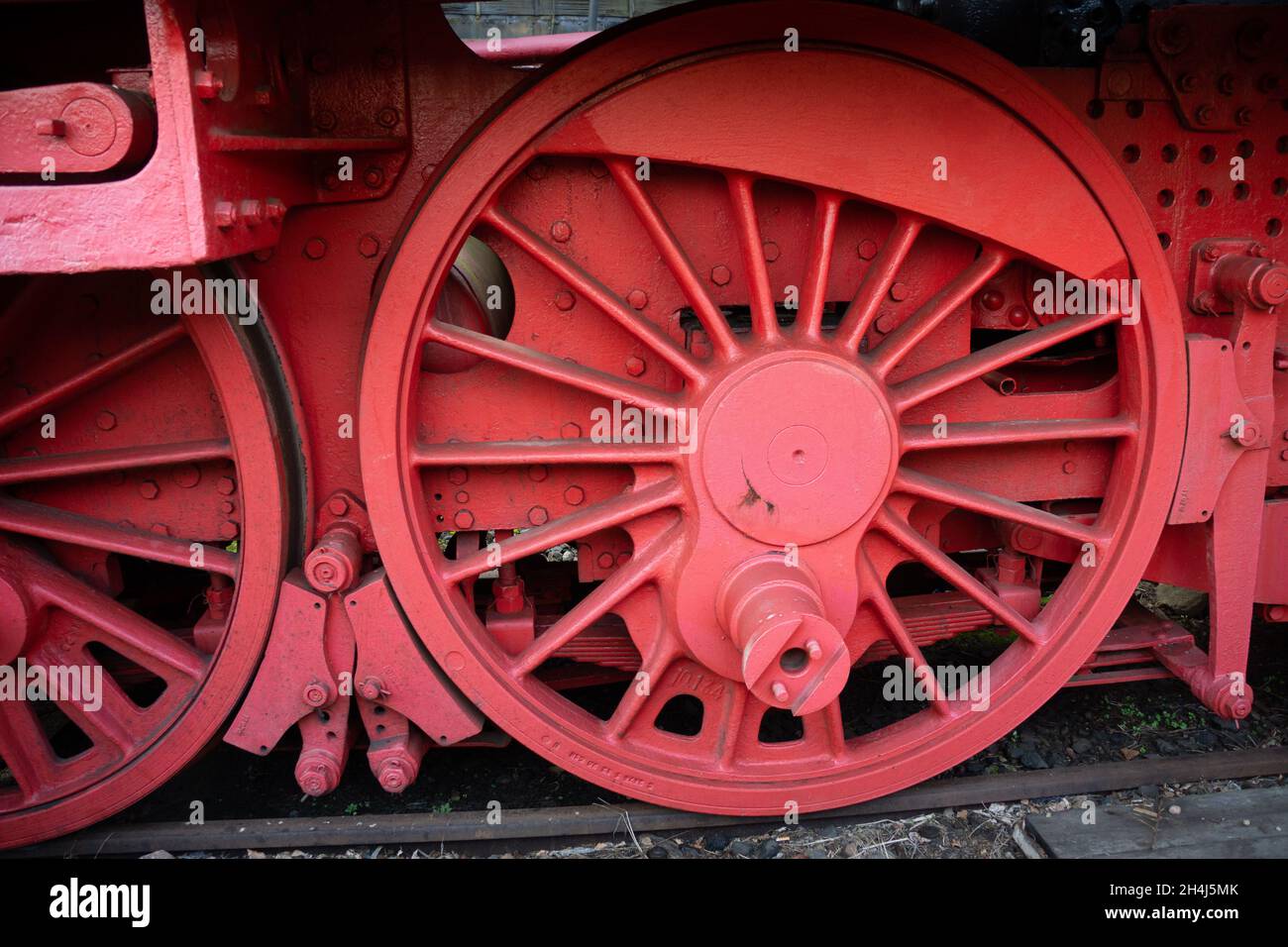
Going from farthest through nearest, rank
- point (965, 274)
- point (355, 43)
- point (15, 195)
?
1. point (965, 274)
2. point (355, 43)
3. point (15, 195)

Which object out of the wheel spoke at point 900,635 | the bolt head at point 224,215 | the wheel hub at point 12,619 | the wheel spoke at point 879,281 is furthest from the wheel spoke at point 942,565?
the wheel hub at point 12,619

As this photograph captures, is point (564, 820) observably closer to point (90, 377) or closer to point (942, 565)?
point (942, 565)

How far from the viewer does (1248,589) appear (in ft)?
7.86

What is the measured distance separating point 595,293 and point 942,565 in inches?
43.4

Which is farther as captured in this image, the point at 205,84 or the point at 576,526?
the point at 576,526

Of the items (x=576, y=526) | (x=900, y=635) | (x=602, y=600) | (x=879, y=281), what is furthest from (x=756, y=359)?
(x=900, y=635)

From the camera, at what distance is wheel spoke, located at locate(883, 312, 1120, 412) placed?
84.2 inches

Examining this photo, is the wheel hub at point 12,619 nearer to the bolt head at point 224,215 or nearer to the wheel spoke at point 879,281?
the bolt head at point 224,215

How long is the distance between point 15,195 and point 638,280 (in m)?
1.26

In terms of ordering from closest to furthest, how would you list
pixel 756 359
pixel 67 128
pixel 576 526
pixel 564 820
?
pixel 67 128
pixel 756 359
pixel 576 526
pixel 564 820

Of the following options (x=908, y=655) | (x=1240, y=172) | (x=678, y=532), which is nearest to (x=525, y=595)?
(x=678, y=532)

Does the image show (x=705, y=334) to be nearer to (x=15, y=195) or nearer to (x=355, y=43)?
(x=355, y=43)

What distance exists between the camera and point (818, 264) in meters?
2.06

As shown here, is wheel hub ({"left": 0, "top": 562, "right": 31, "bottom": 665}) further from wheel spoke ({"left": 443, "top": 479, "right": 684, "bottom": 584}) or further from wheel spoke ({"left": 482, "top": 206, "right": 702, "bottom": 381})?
wheel spoke ({"left": 482, "top": 206, "right": 702, "bottom": 381})
